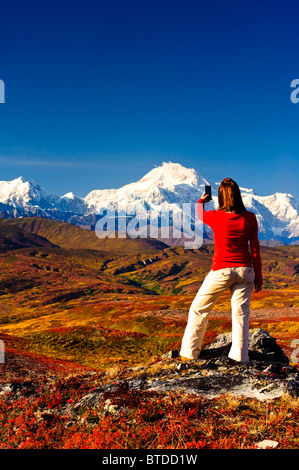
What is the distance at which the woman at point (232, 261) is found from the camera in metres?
9.75

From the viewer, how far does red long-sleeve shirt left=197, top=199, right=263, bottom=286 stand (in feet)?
32.2

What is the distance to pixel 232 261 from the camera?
32.1ft

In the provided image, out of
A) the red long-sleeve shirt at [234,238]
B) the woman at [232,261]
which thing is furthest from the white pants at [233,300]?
the red long-sleeve shirt at [234,238]

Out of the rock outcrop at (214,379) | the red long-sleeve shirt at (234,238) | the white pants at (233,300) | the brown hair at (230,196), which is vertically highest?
the brown hair at (230,196)

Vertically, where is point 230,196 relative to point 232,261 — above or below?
above

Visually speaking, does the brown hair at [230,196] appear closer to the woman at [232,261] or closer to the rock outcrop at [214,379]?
the woman at [232,261]

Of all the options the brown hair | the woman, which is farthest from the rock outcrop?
the brown hair

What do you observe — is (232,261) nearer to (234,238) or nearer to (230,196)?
(234,238)

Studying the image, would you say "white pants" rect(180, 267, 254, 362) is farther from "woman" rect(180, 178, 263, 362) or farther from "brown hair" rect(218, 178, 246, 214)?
"brown hair" rect(218, 178, 246, 214)

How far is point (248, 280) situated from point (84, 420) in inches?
238

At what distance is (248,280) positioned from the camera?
9.77 m

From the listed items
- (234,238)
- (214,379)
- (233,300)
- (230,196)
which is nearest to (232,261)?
(234,238)

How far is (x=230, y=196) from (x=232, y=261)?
6.64ft
